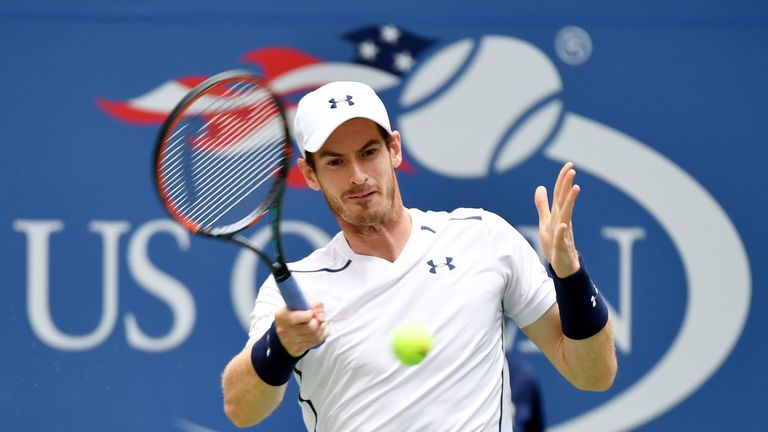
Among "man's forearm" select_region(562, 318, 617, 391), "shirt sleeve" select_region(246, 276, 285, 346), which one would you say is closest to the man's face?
"shirt sleeve" select_region(246, 276, 285, 346)

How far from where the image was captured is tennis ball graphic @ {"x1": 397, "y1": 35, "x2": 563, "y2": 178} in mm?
4633

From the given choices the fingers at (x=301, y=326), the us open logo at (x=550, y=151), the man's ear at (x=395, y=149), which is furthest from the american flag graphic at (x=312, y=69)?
the fingers at (x=301, y=326)

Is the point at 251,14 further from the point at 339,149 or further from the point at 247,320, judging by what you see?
the point at 339,149

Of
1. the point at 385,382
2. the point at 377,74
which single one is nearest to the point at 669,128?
the point at 377,74

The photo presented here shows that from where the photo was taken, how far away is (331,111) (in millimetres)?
2930

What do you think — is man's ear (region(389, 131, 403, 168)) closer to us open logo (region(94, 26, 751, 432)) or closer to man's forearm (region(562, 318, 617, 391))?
man's forearm (region(562, 318, 617, 391))

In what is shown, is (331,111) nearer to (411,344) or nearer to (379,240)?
(379,240)

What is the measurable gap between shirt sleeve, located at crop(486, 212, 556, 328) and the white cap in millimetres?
374

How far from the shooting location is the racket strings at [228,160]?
2969mm

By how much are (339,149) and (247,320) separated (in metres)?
1.76

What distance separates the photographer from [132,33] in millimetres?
4602

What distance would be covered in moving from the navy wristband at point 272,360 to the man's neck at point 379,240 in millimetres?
407

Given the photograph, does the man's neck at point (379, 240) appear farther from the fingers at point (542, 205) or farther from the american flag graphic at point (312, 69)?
the american flag graphic at point (312, 69)

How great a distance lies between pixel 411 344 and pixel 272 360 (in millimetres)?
288
